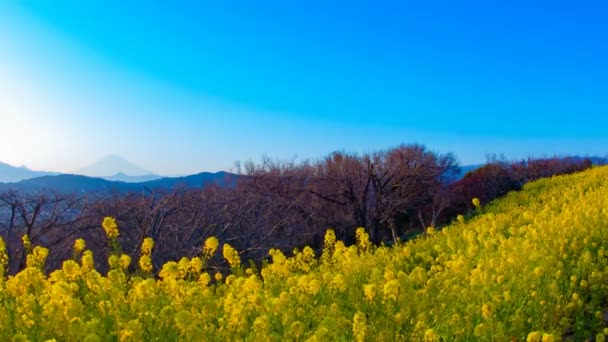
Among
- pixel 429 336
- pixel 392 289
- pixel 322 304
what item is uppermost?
pixel 392 289


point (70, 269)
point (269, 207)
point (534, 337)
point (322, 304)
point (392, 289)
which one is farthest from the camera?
point (269, 207)

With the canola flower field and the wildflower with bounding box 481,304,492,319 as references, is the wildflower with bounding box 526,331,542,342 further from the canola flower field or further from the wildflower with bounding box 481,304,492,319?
the wildflower with bounding box 481,304,492,319

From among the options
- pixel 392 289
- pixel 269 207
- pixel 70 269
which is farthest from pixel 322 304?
pixel 269 207

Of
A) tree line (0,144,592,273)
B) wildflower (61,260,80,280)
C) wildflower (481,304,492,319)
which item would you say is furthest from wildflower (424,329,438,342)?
tree line (0,144,592,273)

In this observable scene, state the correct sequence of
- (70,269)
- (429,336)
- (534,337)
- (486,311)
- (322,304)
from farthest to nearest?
1. (322,304)
2. (70,269)
3. (486,311)
4. (534,337)
5. (429,336)

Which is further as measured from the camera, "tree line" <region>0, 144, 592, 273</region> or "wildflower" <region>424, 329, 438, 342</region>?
"tree line" <region>0, 144, 592, 273</region>

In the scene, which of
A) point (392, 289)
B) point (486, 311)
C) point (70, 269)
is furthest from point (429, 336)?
point (70, 269)

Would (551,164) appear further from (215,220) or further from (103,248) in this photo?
(103,248)

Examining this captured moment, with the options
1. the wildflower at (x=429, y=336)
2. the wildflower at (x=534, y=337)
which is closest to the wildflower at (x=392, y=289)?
the wildflower at (x=429, y=336)

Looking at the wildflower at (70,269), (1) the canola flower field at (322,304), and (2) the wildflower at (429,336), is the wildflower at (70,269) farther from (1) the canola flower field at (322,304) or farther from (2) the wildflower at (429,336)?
(2) the wildflower at (429,336)

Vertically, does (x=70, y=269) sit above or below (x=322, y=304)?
above

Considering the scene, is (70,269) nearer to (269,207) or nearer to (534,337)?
(534,337)

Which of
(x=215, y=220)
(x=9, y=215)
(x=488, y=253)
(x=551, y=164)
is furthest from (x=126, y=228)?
(x=551, y=164)

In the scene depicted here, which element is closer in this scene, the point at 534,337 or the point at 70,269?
the point at 534,337
